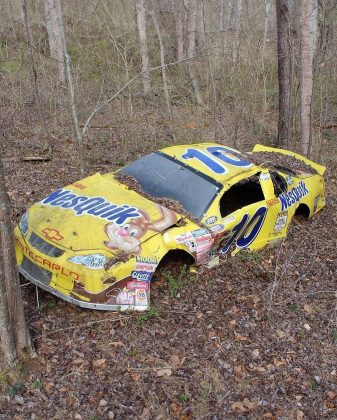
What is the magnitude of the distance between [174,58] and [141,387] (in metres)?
14.1

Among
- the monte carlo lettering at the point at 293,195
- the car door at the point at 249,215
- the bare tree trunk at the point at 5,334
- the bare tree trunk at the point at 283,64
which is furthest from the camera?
the bare tree trunk at the point at 283,64

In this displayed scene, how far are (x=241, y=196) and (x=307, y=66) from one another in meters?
4.51

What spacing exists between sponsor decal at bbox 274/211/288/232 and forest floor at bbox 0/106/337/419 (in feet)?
→ 1.45

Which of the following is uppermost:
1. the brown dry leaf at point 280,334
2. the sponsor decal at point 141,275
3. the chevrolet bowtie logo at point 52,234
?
the chevrolet bowtie logo at point 52,234

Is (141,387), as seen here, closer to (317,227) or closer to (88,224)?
(88,224)

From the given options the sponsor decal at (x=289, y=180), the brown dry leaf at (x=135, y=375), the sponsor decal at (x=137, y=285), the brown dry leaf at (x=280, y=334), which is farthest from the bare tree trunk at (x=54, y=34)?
the brown dry leaf at (x=135, y=375)

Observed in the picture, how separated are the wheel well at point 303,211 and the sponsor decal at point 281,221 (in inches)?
30.1

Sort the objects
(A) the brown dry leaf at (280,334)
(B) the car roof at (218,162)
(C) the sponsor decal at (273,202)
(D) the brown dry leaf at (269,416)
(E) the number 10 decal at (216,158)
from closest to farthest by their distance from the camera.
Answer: (D) the brown dry leaf at (269,416) → (A) the brown dry leaf at (280,334) → (B) the car roof at (218,162) → (E) the number 10 decal at (216,158) → (C) the sponsor decal at (273,202)

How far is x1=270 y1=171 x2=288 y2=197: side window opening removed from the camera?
6.47 meters

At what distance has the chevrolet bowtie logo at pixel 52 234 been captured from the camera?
497 cm

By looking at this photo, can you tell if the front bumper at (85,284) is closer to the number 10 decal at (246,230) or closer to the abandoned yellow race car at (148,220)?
the abandoned yellow race car at (148,220)

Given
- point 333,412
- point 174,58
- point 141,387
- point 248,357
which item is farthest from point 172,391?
point 174,58

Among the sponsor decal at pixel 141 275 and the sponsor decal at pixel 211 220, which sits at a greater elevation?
the sponsor decal at pixel 211 220

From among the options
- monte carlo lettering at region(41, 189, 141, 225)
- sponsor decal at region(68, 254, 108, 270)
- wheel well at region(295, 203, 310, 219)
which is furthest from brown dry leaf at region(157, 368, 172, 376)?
wheel well at region(295, 203, 310, 219)
